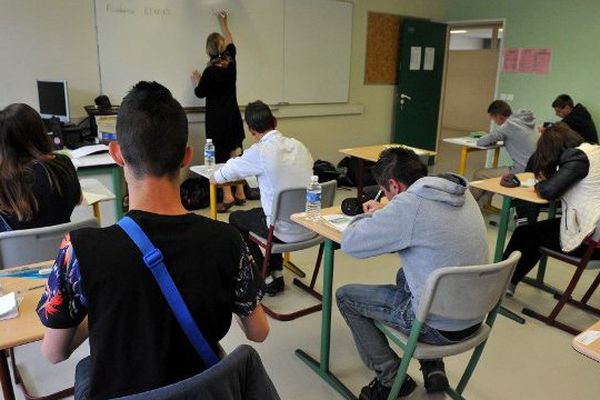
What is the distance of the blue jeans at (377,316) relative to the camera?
1.93 meters

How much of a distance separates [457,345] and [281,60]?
4.32 meters

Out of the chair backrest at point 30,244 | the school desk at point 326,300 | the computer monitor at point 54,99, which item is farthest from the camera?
the computer monitor at point 54,99

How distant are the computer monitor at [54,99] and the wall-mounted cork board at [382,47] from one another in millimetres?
3825

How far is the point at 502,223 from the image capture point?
10.2 ft

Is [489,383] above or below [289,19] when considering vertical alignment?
below

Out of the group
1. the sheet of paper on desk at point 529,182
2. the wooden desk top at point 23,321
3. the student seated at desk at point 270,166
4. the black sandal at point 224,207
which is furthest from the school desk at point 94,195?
the sheet of paper on desk at point 529,182

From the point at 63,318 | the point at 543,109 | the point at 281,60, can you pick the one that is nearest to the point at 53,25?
the point at 281,60

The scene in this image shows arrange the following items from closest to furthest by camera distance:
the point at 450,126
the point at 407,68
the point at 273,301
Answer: the point at 273,301, the point at 407,68, the point at 450,126

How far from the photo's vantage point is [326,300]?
2.23 meters

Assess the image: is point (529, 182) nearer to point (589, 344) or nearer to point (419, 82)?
point (589, 344)

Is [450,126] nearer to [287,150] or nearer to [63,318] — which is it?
[287,150]

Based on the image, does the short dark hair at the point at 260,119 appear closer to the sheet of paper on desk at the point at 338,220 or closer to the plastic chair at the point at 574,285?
the sheet of paper on desk at the point at 338,220

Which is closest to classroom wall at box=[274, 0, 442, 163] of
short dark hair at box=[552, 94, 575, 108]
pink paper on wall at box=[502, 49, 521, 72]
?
pink paper on wall at box=[502, 49, 521, 72]

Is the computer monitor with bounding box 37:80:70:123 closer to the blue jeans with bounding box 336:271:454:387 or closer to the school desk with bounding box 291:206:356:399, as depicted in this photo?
the school desk with bounding box 291:206:356:399
